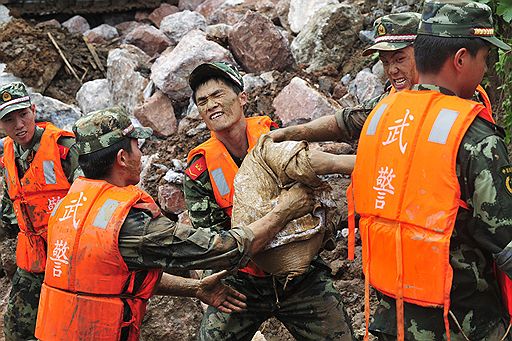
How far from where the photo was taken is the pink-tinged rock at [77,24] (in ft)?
45.2

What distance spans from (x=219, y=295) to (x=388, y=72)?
151 centimetres

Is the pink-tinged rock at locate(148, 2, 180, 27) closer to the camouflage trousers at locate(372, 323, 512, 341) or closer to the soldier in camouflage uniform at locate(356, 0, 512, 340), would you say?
the soldier in camouflage uniform at locate(356, 0, 512, 340)

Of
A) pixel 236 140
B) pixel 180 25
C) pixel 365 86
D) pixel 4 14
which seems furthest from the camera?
pixel 4 14

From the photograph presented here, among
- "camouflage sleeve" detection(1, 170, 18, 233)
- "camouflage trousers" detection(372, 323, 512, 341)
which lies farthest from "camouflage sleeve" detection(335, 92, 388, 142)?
"camouflage sleeve" detection(1, 170, 18, 233)

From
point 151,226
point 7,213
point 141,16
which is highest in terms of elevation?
point 151,226

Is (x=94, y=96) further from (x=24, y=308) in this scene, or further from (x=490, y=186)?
(x=490, y=186)

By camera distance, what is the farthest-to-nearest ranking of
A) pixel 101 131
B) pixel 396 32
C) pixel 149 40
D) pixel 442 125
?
pixel 149 40 < pixel 396 32 < pixel 101 131 < pixel 442 125

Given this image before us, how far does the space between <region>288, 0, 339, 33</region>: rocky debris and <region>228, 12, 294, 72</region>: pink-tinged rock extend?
1422 mm

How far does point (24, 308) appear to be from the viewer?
5.31 metres

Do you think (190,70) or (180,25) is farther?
(180,25)

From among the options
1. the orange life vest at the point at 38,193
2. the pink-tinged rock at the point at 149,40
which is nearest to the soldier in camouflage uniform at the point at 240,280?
the orange life vest at the point at 38,193

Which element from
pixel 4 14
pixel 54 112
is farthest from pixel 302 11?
pixel 4 14

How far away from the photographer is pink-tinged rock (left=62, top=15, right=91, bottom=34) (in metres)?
13.8

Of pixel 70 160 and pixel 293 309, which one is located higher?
pixel 70 160
